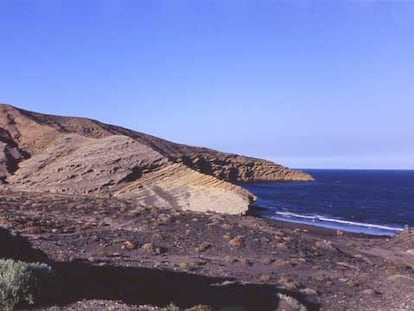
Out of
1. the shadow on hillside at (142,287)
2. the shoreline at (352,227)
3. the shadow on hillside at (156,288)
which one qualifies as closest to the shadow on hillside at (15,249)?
the shadow on hillside at (142,287)

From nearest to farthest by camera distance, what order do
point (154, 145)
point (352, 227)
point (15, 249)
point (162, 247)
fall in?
point (15, 249) < point (162, 247) < point (352, 227) < point (154, 145)

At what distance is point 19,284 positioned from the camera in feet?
29.7

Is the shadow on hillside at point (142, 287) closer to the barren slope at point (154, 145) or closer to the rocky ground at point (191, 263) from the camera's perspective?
the rocky ground at point (191, 263)

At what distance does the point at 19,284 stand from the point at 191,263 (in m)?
8.98

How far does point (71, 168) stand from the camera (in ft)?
148

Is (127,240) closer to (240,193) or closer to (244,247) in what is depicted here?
(244,247)

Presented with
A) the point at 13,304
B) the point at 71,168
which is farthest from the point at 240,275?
the point at 71,168

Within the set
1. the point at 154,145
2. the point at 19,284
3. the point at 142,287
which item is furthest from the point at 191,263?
the point at 154,145

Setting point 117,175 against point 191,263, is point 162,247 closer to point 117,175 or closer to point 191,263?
point 191,263

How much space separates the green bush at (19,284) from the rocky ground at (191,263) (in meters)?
0.31

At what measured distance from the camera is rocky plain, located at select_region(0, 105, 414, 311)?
12727 mm

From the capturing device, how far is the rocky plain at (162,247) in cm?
1273

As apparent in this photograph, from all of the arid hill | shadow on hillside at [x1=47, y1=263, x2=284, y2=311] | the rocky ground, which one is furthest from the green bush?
the arid hill

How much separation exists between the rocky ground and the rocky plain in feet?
0.17
